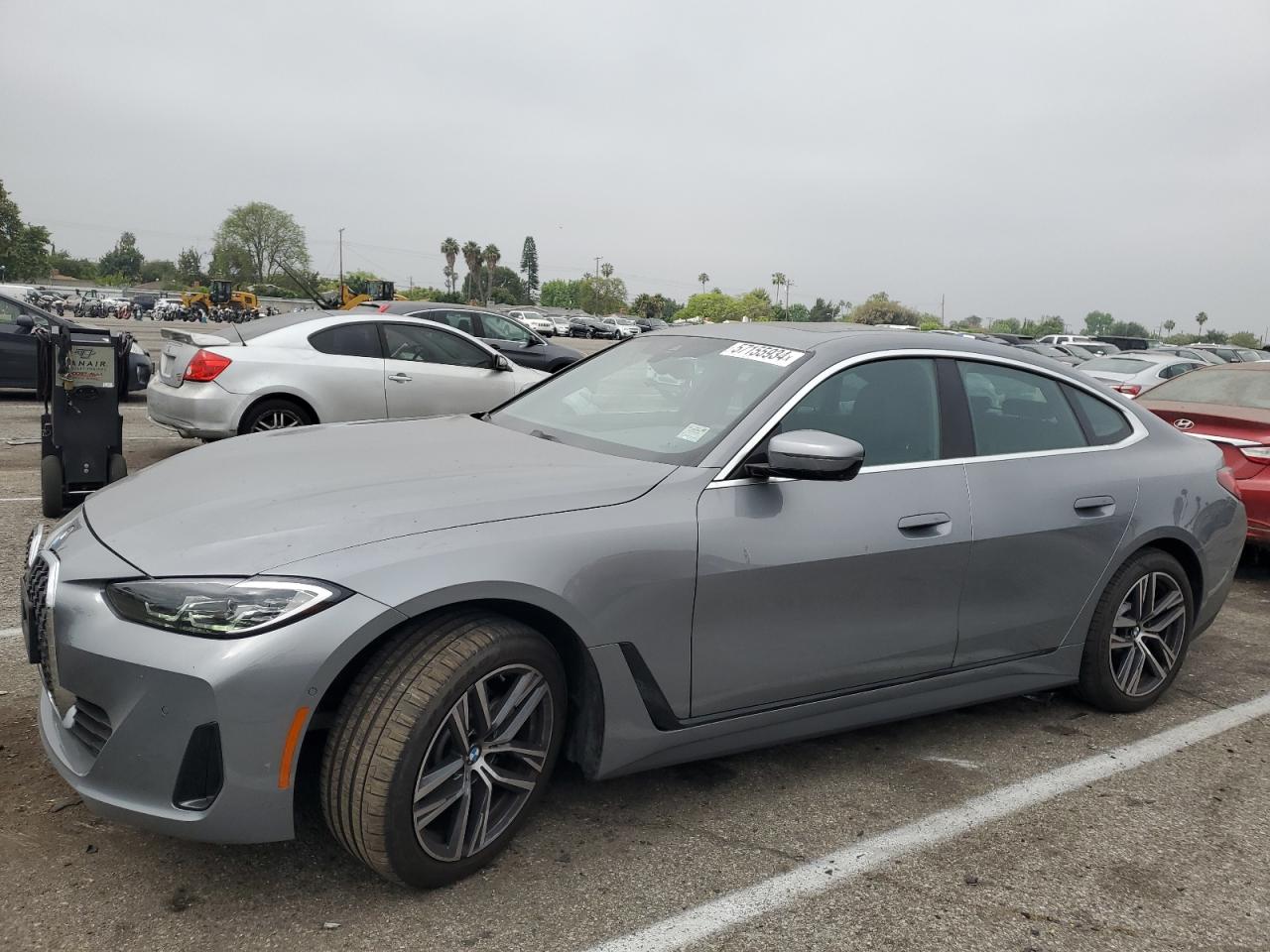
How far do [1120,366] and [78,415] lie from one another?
17168mm

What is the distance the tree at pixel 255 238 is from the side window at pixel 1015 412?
145 metres

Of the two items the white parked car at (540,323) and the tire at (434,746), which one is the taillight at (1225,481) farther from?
the white parked car at (540,323)

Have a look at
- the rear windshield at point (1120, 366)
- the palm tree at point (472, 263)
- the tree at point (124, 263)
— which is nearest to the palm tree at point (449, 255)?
the palm tree at point (472, 263)

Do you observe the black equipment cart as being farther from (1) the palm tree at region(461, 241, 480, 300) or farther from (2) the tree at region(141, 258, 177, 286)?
(2) the tree at region(141, 258, 177, 286)

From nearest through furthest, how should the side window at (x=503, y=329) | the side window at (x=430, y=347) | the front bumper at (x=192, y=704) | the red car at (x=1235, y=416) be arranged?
the front bumper at (x=192, y=704)
the red car at (x=1235, y=416)
the side window at (x=430, y=347)
the side window at (x=503, y=329)

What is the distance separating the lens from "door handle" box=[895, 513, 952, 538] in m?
3.36

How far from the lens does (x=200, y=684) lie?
230 cm

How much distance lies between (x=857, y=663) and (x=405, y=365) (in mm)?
6894

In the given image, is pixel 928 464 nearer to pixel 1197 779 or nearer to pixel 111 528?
pixel 1197 779

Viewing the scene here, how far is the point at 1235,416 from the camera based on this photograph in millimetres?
6441

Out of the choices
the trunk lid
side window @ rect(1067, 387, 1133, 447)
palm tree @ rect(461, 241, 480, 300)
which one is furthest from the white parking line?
palm tree @ rect(461, 241, 480, 300)

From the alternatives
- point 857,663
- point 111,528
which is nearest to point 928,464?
point 857,663

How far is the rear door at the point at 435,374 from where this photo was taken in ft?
30.5

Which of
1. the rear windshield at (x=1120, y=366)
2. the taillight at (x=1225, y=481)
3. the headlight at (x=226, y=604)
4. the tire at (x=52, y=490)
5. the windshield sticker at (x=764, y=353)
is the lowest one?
the tire at (x=52, y=490)
